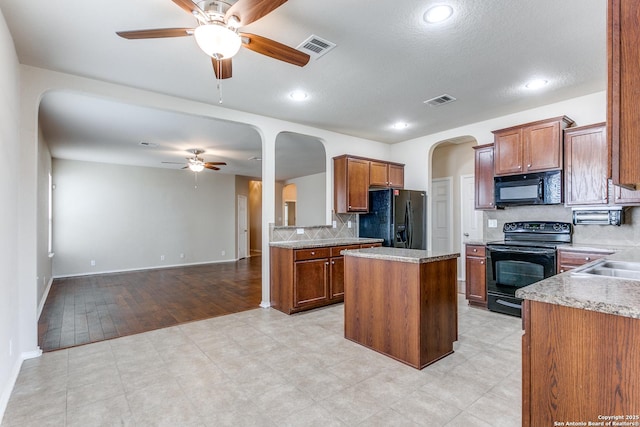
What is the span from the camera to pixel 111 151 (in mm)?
6195

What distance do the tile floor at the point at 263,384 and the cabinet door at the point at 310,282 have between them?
0.69 m

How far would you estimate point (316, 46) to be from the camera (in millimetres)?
2604

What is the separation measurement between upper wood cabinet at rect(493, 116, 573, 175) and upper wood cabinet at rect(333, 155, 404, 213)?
5.86 feet

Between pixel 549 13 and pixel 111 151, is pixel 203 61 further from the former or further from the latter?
pixel 111 151

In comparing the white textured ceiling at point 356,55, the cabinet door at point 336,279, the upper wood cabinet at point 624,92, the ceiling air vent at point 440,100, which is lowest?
the cabinet door at point 336,279

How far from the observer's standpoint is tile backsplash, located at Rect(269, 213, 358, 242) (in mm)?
4463

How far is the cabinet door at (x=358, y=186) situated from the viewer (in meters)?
4.92

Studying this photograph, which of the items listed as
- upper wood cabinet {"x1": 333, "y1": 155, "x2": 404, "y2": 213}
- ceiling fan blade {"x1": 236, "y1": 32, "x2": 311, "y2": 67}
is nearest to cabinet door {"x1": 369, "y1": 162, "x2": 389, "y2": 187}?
upper wood cabinet {"x1": 333, "y1": 155, "x2": 404, "y2": 213}

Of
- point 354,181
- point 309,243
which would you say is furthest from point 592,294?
point 354,181

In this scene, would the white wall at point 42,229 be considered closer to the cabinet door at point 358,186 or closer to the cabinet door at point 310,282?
the cabinet door at point 310,282

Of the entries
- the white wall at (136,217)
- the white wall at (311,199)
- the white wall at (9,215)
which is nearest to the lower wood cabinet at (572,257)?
the white wall at (9,215)

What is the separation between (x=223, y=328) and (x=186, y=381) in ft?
3.69

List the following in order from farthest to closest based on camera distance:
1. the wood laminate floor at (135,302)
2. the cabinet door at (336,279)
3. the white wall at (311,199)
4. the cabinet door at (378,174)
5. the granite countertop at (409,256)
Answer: the white wall at (311,199), the cabinet door at (378,174), the cabinet door at (336,279), the wood laminate floor at (135,302), the granite countertop at (409,256)

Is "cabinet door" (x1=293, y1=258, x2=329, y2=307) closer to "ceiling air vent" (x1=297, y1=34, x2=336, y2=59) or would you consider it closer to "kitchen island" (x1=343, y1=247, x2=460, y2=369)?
"kitchen island" (x1=343, y1=247, x2=460, y2=369)
